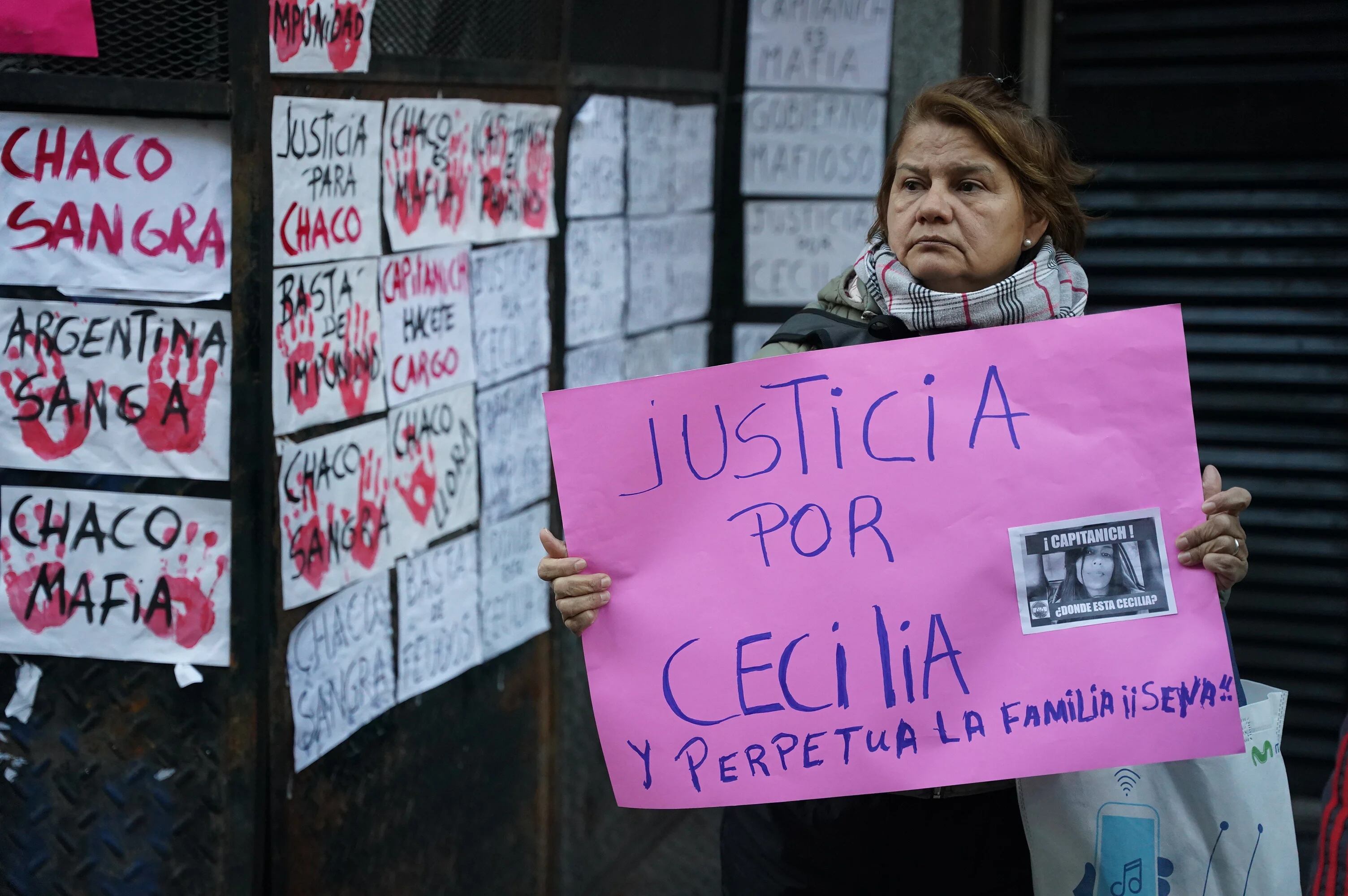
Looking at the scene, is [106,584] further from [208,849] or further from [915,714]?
[915,714]

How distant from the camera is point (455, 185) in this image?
314 cm

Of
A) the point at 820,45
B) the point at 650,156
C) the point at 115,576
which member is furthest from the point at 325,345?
the point at 820,45

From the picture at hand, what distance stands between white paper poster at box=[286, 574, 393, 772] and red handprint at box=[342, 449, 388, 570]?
0.20 ft

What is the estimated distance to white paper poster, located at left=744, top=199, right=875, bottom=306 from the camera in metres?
4.54

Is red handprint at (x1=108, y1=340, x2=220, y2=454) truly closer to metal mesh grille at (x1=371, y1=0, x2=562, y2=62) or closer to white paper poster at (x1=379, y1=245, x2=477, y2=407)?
white paper poster at (x1=379, y1=245, x2=477, y2=407)

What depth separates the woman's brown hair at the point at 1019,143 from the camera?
203 centimetres

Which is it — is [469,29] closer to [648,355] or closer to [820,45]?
[648,355]

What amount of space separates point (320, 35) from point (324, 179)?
0.91 ft

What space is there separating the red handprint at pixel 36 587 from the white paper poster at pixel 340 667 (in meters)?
0.43

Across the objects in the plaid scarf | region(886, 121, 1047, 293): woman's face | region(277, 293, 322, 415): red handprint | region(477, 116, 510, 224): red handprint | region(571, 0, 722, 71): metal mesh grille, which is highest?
region(571, 0, 722, 71): metal mesh grille

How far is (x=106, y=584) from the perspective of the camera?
Answer: 2502 millimetres

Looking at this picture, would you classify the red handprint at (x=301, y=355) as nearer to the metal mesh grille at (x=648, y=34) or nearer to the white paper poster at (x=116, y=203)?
the white paper poster at (x=116, y=203)

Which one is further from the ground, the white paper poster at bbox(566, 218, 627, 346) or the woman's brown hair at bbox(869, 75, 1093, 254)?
the woman's brown hair at bbox(869, 75, 1093, 254)

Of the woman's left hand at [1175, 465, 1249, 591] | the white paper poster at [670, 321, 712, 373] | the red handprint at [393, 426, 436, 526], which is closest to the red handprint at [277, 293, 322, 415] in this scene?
the red handprint at [393, 426, 436, 526]
